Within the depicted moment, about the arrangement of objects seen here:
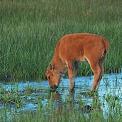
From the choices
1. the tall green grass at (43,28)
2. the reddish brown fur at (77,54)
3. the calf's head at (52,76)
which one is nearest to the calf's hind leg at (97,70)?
the reddish brown fur at (77,54)

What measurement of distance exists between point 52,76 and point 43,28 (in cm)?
530

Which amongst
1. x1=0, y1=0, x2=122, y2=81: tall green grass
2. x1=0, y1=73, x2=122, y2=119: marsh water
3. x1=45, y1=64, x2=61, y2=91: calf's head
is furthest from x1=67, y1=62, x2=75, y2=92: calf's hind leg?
x1=0, y1=0, x2=122, y2=81: tall green grass

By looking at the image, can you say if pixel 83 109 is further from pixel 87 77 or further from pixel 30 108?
pixel 87 77

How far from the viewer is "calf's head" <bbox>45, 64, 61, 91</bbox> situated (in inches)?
564

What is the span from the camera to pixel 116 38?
61.8ft

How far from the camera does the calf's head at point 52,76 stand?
1434cm

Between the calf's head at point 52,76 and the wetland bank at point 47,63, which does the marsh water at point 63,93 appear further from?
the calf's head at point 52,76

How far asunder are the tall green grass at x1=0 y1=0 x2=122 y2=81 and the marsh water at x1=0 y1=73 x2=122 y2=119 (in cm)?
76

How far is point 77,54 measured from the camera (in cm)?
1425

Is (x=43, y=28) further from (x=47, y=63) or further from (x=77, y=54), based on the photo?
(x=77, y=54)

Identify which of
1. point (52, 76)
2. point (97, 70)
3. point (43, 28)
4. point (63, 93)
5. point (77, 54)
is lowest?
point (63, 93)

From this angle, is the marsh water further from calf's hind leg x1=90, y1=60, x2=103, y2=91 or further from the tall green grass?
the tall green grass

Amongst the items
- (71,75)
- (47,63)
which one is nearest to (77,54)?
(71,75)

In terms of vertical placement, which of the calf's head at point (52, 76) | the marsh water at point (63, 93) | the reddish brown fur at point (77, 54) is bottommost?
the marsh water at point (63, 93)
